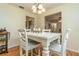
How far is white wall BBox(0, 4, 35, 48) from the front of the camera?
122 cm

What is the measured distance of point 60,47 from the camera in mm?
1304

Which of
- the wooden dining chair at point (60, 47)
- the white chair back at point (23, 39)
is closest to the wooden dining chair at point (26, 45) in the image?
the white chair back at point (23, 39)

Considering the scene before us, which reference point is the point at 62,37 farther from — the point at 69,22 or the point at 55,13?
the point at 55,13

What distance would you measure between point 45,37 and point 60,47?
300 millimetres

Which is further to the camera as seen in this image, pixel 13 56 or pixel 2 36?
pixel 2 36

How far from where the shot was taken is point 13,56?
128 centimetres

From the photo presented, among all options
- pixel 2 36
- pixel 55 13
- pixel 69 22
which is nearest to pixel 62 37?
pixel 69 22

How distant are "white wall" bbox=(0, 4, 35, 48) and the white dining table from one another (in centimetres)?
20

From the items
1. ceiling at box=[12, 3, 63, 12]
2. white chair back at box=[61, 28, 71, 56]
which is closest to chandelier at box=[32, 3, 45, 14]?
ceiling at box=[12, 3, 63, 12]

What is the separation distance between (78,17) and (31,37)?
74cm

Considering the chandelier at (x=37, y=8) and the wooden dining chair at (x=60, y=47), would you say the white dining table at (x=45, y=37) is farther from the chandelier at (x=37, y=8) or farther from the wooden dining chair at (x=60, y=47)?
the chandelier at (x=37, y=8)

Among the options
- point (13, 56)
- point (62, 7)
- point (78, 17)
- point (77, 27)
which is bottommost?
point (13, 56)

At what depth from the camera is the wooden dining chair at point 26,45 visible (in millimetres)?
1292

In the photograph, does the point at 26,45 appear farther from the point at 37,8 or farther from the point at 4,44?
the point at 37,8
